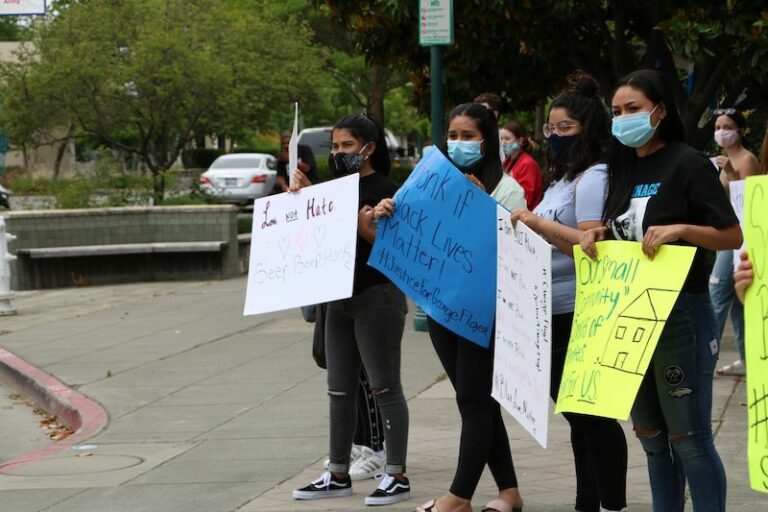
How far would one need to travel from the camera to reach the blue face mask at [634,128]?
4.65 meters

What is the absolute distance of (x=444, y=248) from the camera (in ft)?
18.8

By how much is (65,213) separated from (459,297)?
1290cm

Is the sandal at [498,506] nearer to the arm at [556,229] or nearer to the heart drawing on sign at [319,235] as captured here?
the arm at [556,229]

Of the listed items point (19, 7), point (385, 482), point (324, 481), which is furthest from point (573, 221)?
point (19, 7)

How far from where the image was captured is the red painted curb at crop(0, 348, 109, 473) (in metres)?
8.36

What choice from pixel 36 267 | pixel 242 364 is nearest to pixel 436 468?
pixel 242 364

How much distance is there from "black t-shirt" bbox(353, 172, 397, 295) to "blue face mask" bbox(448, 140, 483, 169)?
60cm

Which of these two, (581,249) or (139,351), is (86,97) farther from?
(581,249)

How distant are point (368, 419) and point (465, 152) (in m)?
1.98

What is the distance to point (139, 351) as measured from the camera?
1197 cm

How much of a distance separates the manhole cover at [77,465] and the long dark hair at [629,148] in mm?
3911

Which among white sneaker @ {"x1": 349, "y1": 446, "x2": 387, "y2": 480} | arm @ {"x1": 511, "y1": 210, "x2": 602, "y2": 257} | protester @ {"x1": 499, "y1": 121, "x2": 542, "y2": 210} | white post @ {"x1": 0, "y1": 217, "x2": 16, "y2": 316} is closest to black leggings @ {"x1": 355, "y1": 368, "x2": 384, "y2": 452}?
white sneaker @ {"x1": 349, "y1": 446, "x2": 387, "y2": 480}

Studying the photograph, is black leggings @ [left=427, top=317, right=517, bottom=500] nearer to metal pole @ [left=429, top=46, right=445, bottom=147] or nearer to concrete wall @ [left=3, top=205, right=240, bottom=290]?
metal pole @ [left=429, top=46, right=445, bottom=147]

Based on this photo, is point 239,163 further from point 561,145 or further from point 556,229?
point 556,229
